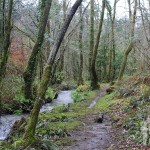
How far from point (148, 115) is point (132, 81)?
28.7ft

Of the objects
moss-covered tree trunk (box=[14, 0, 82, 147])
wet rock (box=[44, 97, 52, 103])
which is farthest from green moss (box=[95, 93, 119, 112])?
moss-covered tree trunk (box=[14, 0, 82, 147])

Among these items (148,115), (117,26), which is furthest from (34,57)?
(117,26)

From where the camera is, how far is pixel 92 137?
10.7m

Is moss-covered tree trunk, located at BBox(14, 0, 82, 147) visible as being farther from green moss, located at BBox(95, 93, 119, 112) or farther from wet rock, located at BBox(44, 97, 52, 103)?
wet rock, located at BBox(44, 97, 52, 103)

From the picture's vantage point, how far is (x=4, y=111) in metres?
17.2

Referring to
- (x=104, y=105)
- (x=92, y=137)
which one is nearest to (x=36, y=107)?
(x=92, y=137)

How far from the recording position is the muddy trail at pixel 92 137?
9.55m

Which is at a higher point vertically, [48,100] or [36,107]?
[36,107]

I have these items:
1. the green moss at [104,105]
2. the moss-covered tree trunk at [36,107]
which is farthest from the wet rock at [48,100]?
the moss-covered tree trunk at [36,107]

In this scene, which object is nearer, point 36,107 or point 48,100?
point 36,107

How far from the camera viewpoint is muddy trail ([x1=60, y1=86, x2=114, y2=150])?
9.55m

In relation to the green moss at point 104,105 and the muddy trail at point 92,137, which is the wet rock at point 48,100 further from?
the muddy trail at point 92,137

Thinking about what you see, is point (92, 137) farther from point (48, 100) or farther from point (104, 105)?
point (48, 100)

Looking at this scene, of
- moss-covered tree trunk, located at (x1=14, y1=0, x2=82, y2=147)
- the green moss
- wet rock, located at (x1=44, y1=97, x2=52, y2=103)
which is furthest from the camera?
wet rock, located at (x1=44, y1=97, x2=52, y2=103)
